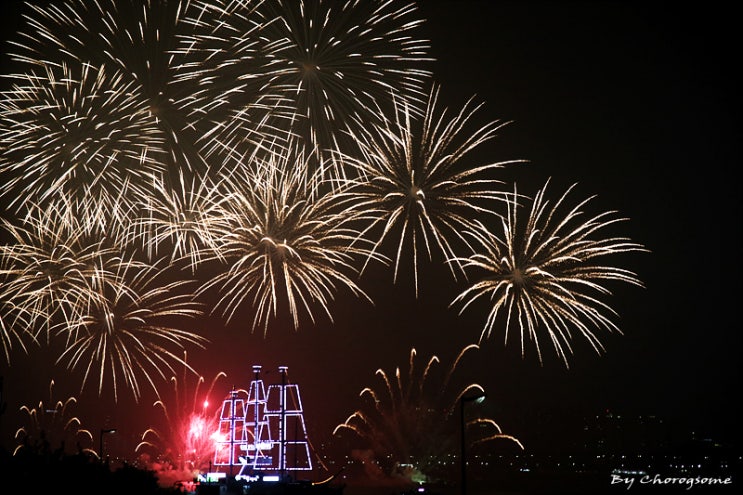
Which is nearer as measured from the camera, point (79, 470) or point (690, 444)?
point (79, 470)

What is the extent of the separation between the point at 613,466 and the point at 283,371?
112 m

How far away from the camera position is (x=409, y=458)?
319 ft

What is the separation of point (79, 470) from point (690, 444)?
125 metres

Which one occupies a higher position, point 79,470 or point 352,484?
point 79,470

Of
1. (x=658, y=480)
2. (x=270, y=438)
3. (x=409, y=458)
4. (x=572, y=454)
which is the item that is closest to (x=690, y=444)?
(x=658, y=480)

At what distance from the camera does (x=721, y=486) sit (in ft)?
386

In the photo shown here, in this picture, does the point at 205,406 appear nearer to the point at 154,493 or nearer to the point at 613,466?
the point at 154,493

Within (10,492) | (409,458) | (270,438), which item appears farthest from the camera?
(409,458)

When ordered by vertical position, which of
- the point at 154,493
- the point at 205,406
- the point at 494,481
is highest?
the point at 205,406

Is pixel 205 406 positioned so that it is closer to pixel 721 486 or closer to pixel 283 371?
pixel 283 371

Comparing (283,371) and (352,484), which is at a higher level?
(283,371)

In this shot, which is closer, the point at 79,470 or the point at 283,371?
the point at 79,470

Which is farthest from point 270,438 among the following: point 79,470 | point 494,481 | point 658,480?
point 494,481

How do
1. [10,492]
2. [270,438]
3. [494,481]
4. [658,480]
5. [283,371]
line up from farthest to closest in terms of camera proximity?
[494,481]
[658,480]
[270,438]
[283,371]
[10,492]
